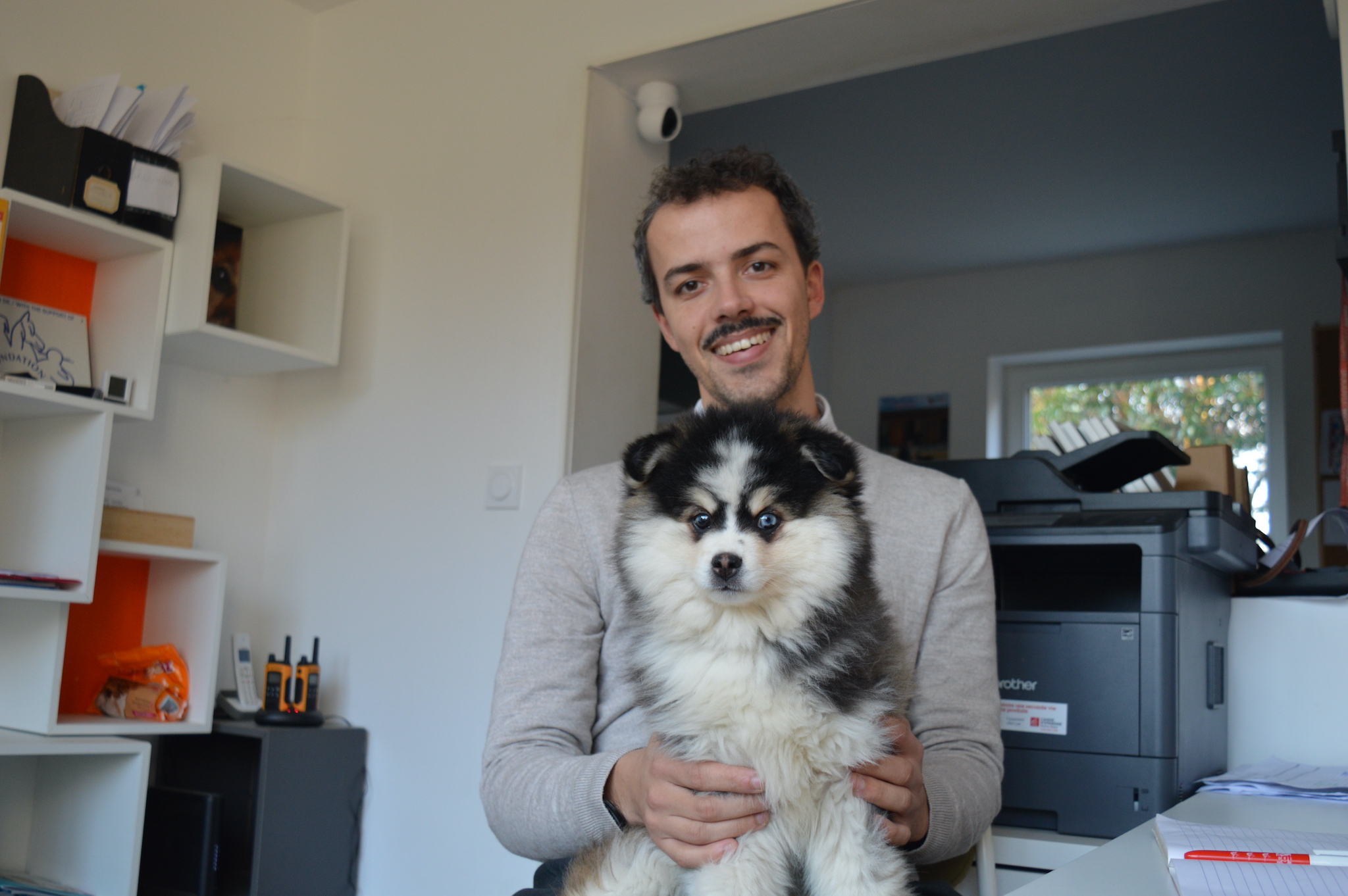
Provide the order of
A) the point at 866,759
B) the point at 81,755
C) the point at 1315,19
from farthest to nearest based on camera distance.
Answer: the point at 1315,19
the point at 81,755
the point at 866,759

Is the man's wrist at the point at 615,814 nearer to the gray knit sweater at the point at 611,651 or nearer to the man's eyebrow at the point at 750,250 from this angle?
the gray knit sweater at the point at 611,651

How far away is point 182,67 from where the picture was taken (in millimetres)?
3170

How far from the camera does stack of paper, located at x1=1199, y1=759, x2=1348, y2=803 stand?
1700 mm

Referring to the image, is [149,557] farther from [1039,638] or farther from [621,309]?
[1039,638]

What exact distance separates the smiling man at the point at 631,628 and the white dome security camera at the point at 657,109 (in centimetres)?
111

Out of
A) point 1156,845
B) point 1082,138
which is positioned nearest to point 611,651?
point 1156,845

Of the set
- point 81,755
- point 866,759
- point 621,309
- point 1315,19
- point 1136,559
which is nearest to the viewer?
point 866,759

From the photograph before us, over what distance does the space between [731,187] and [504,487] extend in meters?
1.34

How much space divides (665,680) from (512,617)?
1.61ft

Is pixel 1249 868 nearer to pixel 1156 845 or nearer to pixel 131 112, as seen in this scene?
pixel 1156 845

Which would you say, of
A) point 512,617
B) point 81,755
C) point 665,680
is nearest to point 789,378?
point 512,617

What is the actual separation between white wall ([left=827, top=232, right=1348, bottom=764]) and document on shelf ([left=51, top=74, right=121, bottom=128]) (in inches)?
182

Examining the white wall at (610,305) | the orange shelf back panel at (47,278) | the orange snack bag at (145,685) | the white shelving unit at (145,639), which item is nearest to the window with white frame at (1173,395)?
the white wall at (610,305)

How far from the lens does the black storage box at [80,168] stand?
102 inches
